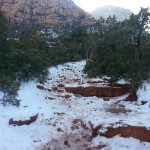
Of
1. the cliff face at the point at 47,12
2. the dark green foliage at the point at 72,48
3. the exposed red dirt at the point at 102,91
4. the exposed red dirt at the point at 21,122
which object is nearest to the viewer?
the exposed red dirt at the point at 21,122

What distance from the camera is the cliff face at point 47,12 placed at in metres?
128

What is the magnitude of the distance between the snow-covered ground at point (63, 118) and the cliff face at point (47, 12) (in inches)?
4030

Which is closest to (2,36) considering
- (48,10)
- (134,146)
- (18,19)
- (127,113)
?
(127,113)

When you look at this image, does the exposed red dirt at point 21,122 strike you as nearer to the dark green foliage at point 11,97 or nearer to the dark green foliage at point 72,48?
the dark green foliage at point 11,97

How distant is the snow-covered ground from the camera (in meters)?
16.6

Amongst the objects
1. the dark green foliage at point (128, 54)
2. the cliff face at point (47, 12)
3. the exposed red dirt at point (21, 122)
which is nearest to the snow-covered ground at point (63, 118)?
the exposed red dirt at point (21, 122)

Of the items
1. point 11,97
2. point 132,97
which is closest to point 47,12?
point 132,97

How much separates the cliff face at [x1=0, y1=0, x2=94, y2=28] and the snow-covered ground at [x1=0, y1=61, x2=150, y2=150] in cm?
10236

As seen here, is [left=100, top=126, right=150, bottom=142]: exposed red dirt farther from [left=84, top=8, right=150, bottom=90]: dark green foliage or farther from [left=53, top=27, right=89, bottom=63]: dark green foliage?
[left=53, top=27, right=89, bottom=63]: dark green foliage

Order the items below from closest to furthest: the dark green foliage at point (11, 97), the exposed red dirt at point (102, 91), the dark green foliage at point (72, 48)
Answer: the dark green foliage at point (11, 97)
the exposed red dirt at point (102, 91)
the dark green foliage at point (72, 48)

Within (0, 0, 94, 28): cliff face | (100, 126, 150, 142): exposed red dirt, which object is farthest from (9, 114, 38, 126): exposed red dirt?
(0, 0, 94, 28): cliff face

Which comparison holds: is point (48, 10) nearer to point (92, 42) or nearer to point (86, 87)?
point (92, 42)

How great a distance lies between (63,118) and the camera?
20156 mm

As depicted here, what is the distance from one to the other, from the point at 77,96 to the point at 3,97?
7012mm
